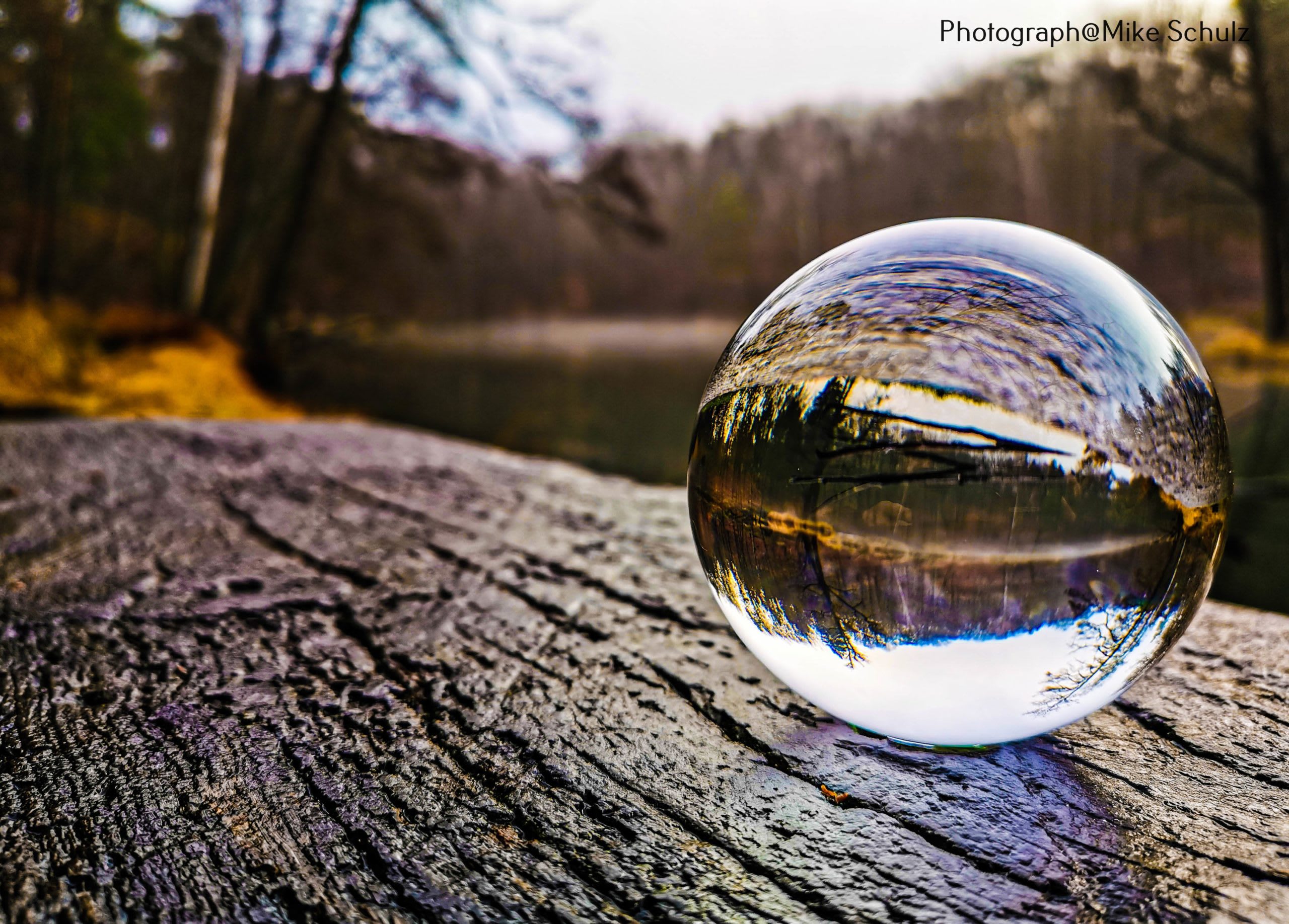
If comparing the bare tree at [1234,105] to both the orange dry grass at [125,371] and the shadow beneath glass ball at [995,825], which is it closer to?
the orange dry grass at [125,371]

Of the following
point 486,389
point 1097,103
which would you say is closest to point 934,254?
point 486,389

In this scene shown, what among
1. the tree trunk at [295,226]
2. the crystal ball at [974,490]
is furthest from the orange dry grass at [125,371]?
the crystal ball at [974,490]

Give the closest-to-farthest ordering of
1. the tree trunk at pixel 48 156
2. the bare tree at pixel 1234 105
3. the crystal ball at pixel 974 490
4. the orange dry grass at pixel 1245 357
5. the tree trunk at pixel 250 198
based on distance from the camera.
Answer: the crystal ball at pixel 974 490 < the tree trunk at pixel 250 198 < the tree trunk at pixel 48 156 < the orange dry grass at pixel 1245 357 < the bare tree at pixel 1234 105

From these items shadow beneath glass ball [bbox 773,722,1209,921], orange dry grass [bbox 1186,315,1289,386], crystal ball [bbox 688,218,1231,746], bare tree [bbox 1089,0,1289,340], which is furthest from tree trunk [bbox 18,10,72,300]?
bare tree [bbox 1089,0,1289,340]

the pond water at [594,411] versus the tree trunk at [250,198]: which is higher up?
the tree trunk at [250,198]

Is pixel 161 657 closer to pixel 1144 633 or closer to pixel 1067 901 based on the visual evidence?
pixel 1067 901

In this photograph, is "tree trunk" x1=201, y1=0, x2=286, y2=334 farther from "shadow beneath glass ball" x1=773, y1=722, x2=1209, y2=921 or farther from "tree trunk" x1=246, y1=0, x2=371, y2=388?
"shadow beneath glass ball" x1=773, y1=722, x2=1209, y2=921

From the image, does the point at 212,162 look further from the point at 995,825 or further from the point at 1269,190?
the point at 1269,190
